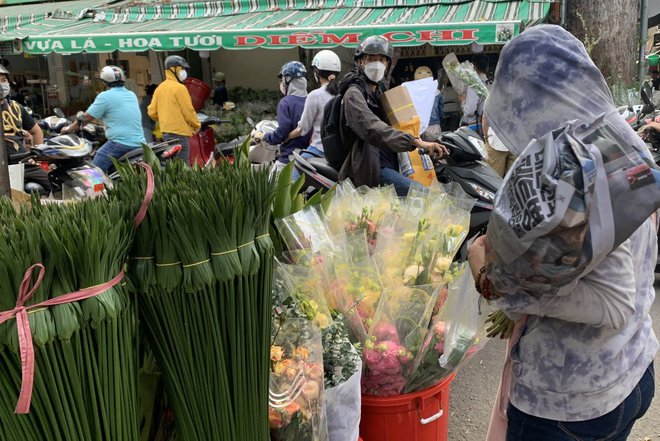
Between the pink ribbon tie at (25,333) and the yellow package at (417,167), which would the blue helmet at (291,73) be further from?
the pink ribbon tie at (25,333)

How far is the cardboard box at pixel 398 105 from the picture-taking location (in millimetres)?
3754

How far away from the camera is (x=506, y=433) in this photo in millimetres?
1510

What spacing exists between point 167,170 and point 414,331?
3.16ft

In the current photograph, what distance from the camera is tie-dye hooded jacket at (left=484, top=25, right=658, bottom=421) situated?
119cm

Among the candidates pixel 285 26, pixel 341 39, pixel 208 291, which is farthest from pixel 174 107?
pixel 208 291

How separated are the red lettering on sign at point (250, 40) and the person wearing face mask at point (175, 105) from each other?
1.78 metres

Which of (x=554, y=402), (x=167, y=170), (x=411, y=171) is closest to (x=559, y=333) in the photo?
(x=554, y=402)

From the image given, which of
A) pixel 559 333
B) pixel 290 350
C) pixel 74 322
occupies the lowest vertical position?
pixel 290 350

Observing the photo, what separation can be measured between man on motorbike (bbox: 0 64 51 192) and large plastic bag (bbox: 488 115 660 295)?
197 inches

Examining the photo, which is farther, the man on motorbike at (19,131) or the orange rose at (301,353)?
the man on motorbike at (19,131)

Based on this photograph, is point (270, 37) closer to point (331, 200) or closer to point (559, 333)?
point (331, 200)

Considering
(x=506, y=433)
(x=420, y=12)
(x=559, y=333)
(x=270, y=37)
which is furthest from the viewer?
(x=420, y=12)

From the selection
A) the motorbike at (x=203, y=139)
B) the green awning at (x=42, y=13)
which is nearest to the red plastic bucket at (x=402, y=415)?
the motorbike at (x=203, y=139)

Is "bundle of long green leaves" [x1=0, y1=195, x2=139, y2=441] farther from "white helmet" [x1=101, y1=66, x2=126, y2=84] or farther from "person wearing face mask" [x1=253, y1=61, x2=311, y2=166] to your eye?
"white helmet" [x1=101, y1=66, x2=126, y2=84]
